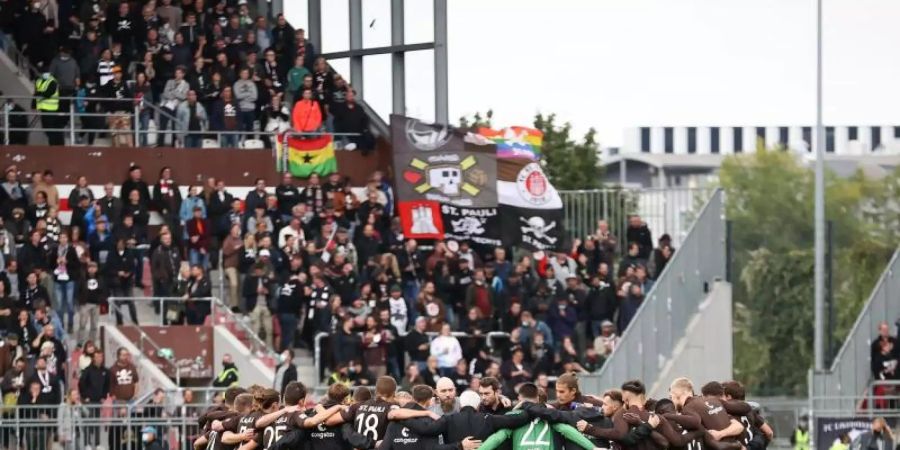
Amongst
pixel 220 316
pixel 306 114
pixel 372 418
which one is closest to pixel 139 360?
pixel 220 316

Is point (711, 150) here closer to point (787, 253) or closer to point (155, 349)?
point (787, 253)

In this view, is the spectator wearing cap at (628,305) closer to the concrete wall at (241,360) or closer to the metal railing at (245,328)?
the metal railing at (245,328)

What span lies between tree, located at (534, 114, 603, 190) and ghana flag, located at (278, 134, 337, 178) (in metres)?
28.2

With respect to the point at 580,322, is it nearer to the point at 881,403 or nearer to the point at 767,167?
the point at 881,403

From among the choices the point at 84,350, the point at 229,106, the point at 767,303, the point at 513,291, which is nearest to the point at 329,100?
the point at 229,106

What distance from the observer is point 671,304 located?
40406mm

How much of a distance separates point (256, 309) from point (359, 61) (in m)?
9.39

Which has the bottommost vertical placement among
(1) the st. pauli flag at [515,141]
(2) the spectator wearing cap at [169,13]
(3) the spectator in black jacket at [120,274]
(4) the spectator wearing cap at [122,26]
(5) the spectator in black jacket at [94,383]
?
(5) the spectator in black jacket at [94,383]

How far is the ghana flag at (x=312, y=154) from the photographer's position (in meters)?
41.5

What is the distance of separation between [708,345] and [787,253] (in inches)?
2177

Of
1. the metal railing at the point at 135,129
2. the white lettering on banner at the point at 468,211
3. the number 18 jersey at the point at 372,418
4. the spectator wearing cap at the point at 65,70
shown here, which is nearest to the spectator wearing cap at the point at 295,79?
the metal railing at the point at 135,129

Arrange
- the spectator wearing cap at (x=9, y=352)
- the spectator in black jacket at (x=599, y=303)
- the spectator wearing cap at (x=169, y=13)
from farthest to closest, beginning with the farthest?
the spectator wearing cap at (x=169, y=13) < the spectator in black jacket at (x=599, y=303) < the spectator wearing cap at (x=9, y=352)

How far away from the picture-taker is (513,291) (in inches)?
1528

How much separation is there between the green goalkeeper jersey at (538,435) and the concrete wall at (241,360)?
13840 mm
